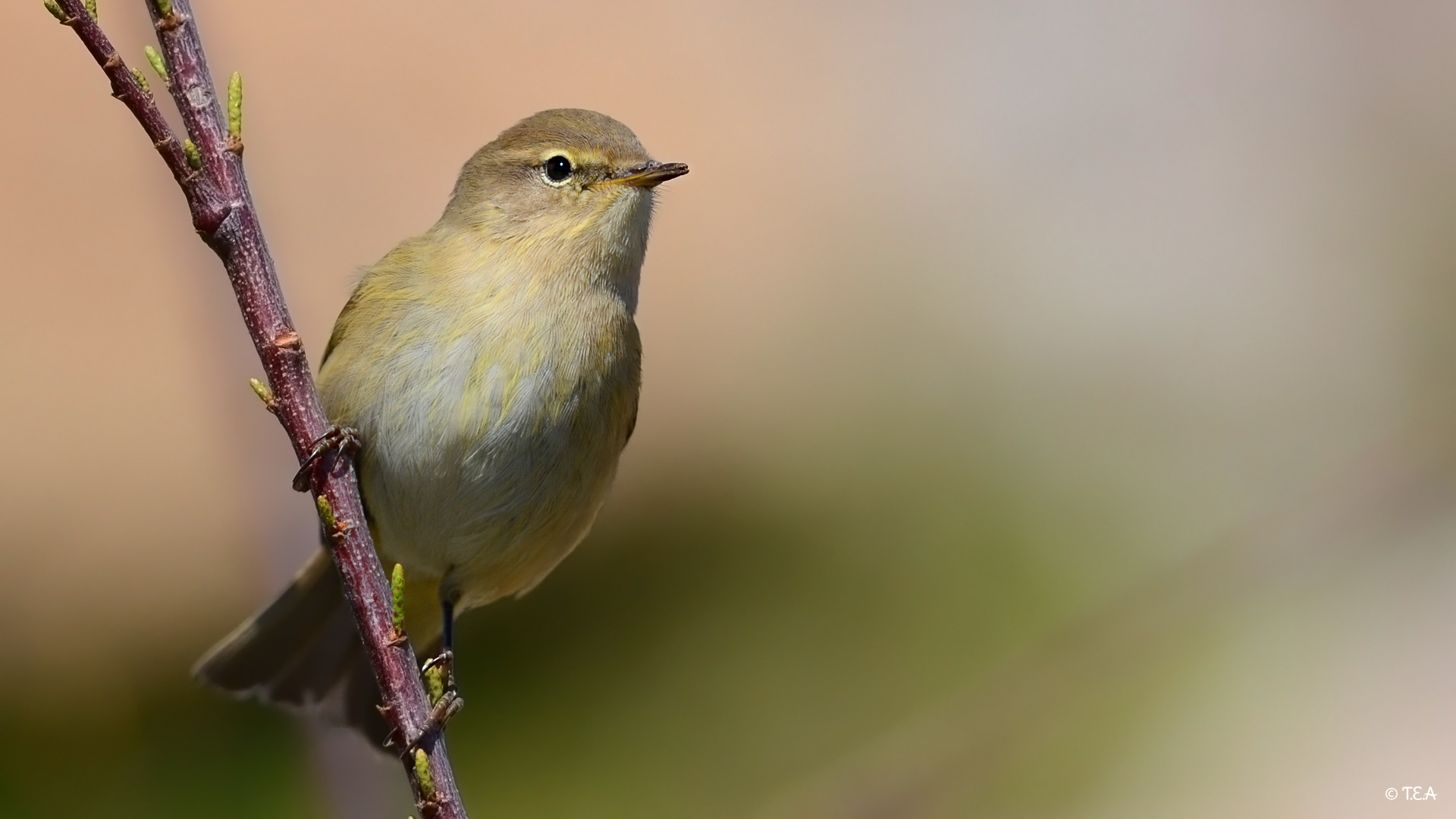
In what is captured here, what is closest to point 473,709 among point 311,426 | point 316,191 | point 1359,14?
point 316,191

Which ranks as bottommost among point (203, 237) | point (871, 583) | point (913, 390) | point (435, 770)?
point (871, 583)

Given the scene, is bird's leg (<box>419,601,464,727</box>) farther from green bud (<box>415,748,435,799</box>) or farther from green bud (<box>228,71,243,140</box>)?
green bud (<box>228,71,243,140</box>)

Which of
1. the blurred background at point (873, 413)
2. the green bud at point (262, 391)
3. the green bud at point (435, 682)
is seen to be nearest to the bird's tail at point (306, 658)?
the blurred background at point (873, 413)

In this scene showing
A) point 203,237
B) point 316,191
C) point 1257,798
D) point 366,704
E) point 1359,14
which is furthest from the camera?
point 1359,14

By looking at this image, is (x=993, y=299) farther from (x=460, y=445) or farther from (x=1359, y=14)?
(x=460, y=445)

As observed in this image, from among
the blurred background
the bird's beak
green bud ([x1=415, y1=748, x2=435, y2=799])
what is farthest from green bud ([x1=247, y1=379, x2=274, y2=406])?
the blurred background

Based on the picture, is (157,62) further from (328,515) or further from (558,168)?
(558,168)

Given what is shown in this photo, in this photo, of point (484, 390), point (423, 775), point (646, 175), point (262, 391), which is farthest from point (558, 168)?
point (423, 775)

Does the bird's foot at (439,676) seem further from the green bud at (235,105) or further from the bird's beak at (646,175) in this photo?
the bird's beak at (646,175)
